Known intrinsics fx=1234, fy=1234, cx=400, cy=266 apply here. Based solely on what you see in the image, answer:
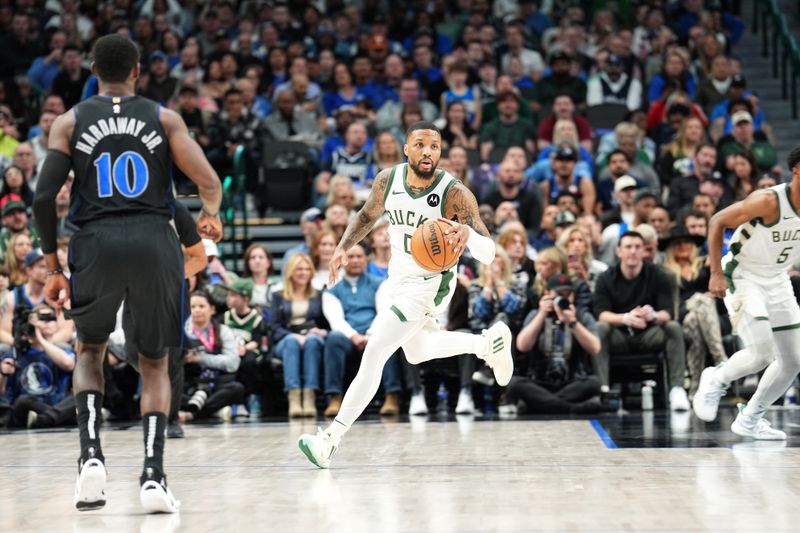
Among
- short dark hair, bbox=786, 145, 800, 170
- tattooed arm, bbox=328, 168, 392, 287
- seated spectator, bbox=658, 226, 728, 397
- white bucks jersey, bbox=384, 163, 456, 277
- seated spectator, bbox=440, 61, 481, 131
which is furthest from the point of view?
seated spectator, bbox=440, 61, 481, 131

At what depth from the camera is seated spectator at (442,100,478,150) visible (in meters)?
14.7

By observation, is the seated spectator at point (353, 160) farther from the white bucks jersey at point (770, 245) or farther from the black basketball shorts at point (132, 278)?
the black basketball shorts at point (132, 278)

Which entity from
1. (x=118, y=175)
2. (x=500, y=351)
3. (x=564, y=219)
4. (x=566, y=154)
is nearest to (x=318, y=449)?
(x=500, y=351)

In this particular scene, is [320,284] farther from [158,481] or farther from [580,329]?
[158,481]

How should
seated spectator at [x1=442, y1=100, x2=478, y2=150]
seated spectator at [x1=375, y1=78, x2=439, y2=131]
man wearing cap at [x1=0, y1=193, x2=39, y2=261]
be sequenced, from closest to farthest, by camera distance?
1. man wearing cap at [x1=0, y1=193, x2=39, y2=261]
2. seated spectator at [x1=442, y1=100, x2=478, y2=150]
3. seated spectator at [x1=375, y1=78, x2=439, y2=131]

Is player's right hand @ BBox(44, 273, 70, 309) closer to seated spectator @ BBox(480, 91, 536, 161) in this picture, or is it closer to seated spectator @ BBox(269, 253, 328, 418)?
seated spectator @ BBox(269, 253, 328, 418)

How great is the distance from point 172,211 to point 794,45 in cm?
1304

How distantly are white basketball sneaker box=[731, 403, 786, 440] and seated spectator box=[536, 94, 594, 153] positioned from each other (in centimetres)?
684

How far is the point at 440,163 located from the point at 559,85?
12.7 ft

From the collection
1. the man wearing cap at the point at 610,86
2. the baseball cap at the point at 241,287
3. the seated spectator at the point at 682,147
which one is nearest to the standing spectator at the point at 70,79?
the baseball cap at the point at 241,287

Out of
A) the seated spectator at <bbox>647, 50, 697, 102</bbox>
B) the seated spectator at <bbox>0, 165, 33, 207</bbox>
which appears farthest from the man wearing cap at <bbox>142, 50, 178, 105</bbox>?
the seated spectator at <bbox>647, 50, 697, 102</bbox>

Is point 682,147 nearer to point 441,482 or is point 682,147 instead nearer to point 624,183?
point 624,183

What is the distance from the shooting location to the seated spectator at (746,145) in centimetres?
1372

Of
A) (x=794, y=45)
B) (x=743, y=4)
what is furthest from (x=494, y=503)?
(x=743, y=4)
